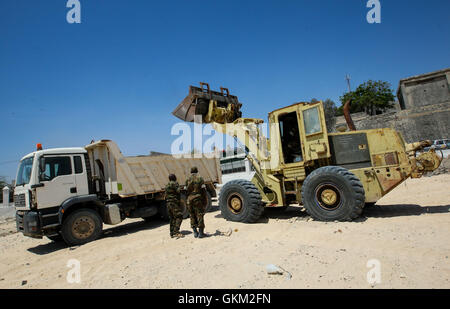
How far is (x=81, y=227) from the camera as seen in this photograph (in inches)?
276

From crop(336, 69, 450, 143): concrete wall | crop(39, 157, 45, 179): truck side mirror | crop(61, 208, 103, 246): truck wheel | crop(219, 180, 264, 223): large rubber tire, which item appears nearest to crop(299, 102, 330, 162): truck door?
crop(219, 180, 264, 223): large rubber tire

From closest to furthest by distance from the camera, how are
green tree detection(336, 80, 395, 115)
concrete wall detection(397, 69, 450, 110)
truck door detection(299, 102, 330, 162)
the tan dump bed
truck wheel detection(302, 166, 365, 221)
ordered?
truck wheel detection(302, 166, 365, 221)
truck door detection(299, 102, 330, 162)
the tan dump bed
concrete wall detection(397, 69, 450, 110)
green tree detection(336, 80, 395, 115)

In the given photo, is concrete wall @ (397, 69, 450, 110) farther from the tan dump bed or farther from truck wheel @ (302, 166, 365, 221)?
the tan dump bed

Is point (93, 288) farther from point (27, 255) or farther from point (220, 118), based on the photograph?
point (220, 118)

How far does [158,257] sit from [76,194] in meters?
3.95

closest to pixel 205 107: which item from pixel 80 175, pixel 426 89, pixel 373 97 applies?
pixel 80 175

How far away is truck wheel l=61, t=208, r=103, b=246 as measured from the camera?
6754 millimetres

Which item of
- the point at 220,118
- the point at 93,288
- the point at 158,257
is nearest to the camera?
the point at 93,288

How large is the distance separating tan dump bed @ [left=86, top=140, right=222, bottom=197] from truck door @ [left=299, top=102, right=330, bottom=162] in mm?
5102

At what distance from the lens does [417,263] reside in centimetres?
326

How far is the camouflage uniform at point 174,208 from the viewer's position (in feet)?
20.6

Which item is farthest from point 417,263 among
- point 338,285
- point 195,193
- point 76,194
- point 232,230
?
point 76,194

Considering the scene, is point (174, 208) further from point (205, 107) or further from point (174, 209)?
point (205, 107)

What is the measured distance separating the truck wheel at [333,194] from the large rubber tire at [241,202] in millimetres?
1247
